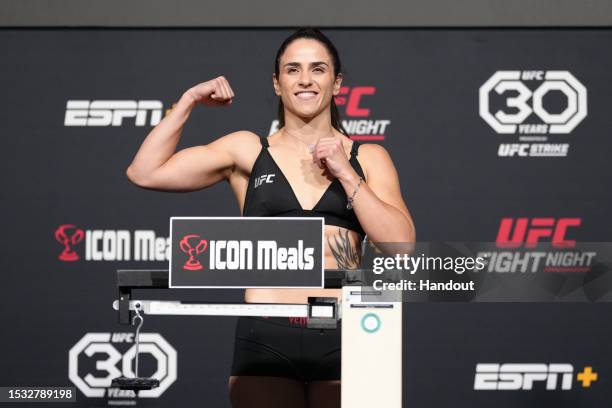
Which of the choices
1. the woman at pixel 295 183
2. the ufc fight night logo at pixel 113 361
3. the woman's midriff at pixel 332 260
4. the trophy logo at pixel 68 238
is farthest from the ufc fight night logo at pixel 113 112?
the woman's midriff at pixel 332 260

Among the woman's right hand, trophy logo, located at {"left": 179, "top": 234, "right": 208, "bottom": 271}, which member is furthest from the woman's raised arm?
trophy logo, located at {"left": 179, "top": 234, "right": 208, "bottom": 271}

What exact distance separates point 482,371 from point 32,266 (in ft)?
6.27

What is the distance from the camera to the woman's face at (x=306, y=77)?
2.23 metres

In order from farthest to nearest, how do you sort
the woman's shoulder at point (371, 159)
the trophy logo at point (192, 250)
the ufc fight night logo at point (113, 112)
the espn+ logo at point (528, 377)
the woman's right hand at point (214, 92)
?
the ufc fight night logo at point (113, 112)
the espn+ logo at point (528, 377)
the woman's shoulder at point (371, 159)
the woman's right hand at point (214, 92)
the trophy logo at point (192, 250)

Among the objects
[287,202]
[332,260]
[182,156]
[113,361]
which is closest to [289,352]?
[332,260]

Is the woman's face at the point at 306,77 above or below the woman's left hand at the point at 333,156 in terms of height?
above

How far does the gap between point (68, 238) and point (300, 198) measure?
6.38 ft

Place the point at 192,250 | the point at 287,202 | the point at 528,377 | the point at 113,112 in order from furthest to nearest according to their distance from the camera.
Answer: the point at 113,112, the point at 528,377, the point at 287,202, the point at 192,250

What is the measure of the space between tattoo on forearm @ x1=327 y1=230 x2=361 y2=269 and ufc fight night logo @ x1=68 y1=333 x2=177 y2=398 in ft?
6.12

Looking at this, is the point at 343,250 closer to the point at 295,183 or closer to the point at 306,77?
the point at 295,183

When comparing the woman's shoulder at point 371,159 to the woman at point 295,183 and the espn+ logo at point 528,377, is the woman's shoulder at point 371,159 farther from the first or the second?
the espn+ logo at point 528,377

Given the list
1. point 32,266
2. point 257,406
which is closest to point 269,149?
point 257,406

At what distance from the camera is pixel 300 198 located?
2189mm

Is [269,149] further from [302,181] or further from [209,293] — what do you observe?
[209,293]
